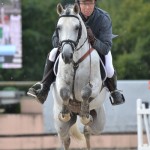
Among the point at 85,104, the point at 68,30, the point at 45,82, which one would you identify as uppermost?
the point at 68,30

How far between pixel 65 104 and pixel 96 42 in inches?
38.0

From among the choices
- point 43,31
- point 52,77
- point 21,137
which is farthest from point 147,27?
point 52,77

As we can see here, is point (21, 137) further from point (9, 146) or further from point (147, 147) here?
point (147, 147)

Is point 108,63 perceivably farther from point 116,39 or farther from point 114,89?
point 116,39

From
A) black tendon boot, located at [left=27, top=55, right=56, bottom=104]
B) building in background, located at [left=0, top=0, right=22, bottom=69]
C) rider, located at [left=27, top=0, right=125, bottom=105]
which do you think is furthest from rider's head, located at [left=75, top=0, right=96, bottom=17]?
building in background, located at [left=0, top=0, right=22, bottom=69]

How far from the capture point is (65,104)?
891cm

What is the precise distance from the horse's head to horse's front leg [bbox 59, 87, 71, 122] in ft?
2.03

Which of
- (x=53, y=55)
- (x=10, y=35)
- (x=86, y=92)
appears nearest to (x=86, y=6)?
(x=53, y=55)

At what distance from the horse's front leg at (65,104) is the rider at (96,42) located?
Answer: 64 cm

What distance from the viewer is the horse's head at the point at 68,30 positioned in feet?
26.3

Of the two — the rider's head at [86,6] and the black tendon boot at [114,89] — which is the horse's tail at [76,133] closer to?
the black tendon boot at [114,89]

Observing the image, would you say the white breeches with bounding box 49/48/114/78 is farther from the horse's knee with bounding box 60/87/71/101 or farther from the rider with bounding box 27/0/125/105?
the horse's knee with bounding box 60/87/71/101

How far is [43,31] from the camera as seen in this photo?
37.6 meters

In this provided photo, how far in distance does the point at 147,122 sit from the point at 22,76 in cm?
2294
